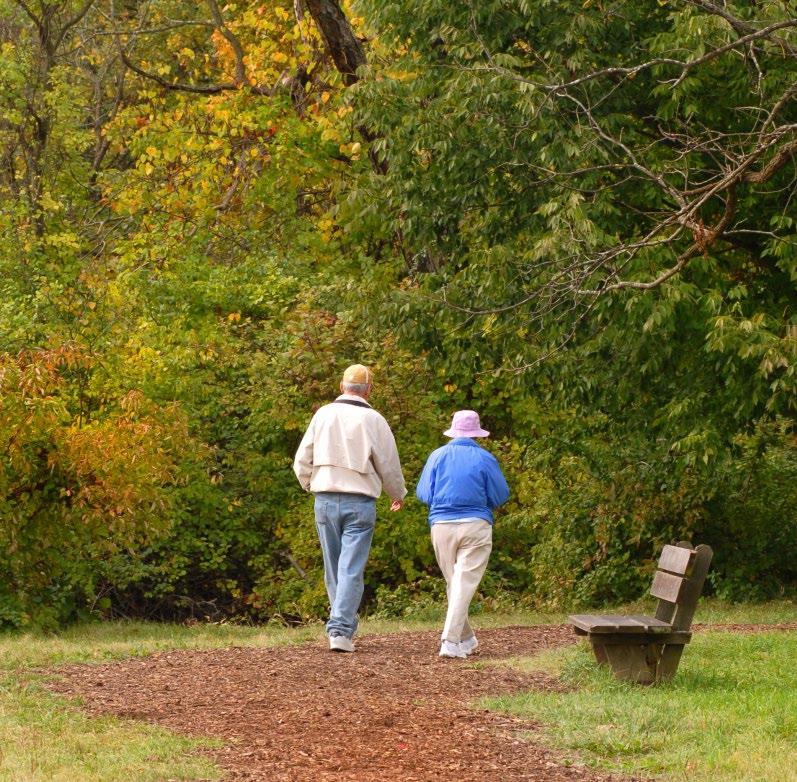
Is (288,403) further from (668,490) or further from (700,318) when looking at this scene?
(700,318)

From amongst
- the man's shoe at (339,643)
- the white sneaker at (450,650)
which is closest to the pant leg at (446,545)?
the white sneaker at (450,650)

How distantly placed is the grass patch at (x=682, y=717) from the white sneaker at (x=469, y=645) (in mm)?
618

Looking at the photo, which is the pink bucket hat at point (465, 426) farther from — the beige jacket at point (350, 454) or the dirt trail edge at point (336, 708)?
the dirt trail edge at point (336, 708)

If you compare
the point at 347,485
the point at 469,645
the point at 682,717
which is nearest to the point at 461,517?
the point at 347,485

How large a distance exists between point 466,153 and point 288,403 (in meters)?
4.38

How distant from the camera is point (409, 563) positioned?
52.4 ft

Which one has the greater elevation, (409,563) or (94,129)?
(94,129)

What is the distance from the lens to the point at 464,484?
9.41 metres

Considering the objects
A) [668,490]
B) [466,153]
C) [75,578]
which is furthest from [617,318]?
[75,578]

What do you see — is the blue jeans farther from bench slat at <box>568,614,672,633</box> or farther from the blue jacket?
bench slat at <box>568,614,672,633</box>

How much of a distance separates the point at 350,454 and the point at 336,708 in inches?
103

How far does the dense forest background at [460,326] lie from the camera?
1176 centimetres

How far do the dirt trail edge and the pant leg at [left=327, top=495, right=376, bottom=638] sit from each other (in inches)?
9.9

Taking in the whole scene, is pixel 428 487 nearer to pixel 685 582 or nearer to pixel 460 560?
pixel 460 560
